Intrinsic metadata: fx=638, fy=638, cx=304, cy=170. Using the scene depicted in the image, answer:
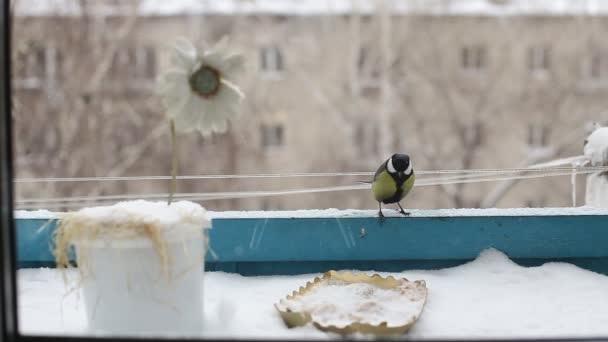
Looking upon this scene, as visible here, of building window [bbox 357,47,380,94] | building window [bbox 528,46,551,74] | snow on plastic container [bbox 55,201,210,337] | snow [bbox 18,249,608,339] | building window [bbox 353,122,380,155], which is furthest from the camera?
building window [bbox 528,46,551,74]

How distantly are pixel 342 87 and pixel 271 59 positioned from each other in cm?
127

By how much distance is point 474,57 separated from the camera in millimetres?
10812

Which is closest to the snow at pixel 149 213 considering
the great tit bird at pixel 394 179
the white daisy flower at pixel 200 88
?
the white daisy flower at pixel 200 88

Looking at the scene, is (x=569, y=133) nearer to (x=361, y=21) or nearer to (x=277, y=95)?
(x=361, y=21)

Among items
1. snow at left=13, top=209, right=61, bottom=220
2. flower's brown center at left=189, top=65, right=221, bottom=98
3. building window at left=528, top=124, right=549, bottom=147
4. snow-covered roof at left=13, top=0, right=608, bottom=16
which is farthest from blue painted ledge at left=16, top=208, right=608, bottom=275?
building window at left=528, top=124, right=549, bottom=147

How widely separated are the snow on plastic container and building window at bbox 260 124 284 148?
9.72 meters

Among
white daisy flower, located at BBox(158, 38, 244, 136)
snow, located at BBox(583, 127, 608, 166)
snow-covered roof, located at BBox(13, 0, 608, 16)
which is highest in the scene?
snow-covered roof, located at BBox(13, 0, 608, 16)

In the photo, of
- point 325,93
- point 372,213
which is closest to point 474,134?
point 325,93

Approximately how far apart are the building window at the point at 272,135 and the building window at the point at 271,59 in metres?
0.95

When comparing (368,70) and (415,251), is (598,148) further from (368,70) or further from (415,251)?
(368,70)

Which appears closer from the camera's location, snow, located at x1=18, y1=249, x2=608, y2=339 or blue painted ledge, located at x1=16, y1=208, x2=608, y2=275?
snow, located at x1=18, y1=249, x2=608, y2=339

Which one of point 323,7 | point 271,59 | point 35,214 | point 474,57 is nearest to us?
point 35,214

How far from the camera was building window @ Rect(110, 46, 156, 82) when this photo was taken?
9930 millimetres

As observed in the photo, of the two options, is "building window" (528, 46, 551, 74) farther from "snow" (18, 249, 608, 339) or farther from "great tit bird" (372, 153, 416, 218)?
"snow" (18, 249, 608, 339)
